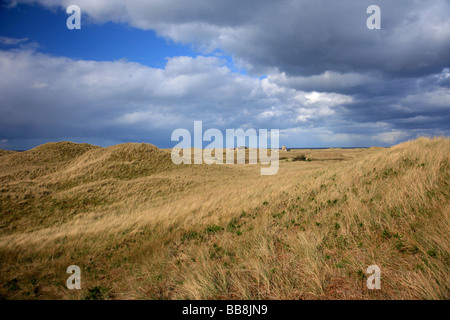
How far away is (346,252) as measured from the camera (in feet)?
21.9

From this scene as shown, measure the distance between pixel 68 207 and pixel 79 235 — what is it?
9506 mm

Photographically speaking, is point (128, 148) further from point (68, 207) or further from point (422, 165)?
point (422, 165)

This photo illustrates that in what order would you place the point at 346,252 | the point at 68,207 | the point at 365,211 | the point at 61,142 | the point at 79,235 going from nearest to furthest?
the point at 346,252, the point at 365,211, the point at 79,235, the point at 68,207, the point at 61,142

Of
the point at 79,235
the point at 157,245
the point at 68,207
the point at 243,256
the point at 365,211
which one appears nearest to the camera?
the point at 243,256

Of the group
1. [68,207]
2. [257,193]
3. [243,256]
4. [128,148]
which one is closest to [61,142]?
[128,148]

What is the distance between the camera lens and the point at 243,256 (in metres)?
7.48

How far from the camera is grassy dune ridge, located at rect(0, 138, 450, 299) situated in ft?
18.1

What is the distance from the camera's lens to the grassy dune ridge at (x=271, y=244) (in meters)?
5.53

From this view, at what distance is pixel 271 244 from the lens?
25.7 feet

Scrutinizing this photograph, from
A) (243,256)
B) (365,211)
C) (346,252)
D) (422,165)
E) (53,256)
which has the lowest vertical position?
(53,256)

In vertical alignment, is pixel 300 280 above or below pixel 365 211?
below
